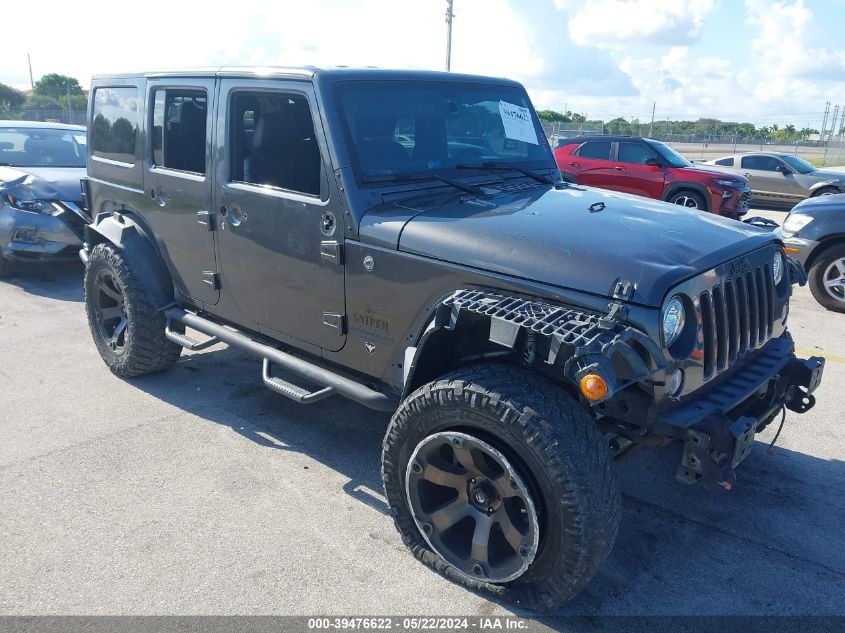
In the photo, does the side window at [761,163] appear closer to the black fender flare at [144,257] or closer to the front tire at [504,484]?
the black fender flare at [144,257]

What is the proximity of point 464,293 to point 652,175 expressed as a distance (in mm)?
11059

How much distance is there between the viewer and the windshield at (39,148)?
8.71 m

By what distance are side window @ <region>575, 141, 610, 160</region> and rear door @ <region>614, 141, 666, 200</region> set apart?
222 millimetres

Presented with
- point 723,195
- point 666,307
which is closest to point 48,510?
point 666,307

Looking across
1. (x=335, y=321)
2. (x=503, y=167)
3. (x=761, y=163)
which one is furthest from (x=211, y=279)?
(x=761, y=163)

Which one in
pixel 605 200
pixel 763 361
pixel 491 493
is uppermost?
pixel 605 200

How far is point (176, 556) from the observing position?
321 centimetres

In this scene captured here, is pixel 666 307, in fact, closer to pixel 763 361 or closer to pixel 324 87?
pixel 763 361

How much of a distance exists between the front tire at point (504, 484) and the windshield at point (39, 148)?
7.67 meters

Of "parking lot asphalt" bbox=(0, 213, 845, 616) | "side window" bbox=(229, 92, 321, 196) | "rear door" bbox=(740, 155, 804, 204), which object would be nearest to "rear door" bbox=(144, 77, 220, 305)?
"side window" bbox=(229, 92, 321, 196)

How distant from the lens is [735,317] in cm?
305

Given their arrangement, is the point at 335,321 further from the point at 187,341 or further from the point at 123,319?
the point at 123,319

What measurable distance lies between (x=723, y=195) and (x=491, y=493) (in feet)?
37.1

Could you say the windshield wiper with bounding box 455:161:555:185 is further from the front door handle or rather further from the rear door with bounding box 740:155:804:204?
the rear door with bounding box 740:155:804:204
